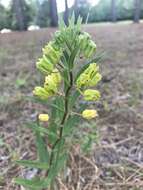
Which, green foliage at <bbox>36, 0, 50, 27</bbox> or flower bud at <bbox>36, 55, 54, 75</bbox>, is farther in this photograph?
green foliage at <bbox>36, 0, 50, 27</bbox>

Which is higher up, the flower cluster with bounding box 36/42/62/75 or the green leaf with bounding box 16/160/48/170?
the flower cluster with bounding box 36/42/62/75

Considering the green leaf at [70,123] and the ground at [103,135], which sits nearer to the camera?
the green leaf at [70,123]

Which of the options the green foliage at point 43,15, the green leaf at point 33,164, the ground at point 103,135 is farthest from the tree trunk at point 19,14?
the green leaf at point 33,164

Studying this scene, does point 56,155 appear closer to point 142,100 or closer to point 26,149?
point 26,149

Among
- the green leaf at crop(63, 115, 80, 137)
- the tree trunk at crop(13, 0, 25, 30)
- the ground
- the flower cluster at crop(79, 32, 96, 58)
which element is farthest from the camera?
the tree trunk at crop(13, 0, 25, 30)

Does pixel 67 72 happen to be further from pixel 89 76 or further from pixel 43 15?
pixel 43 15

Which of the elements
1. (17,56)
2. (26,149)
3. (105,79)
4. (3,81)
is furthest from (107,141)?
(17,56)

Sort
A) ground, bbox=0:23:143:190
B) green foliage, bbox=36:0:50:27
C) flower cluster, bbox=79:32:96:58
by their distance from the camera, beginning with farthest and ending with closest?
green foliage, bbox=36:0:50:27, ground, bbox=0:23:143:190, flower cluster, bbox=79:32:96:58

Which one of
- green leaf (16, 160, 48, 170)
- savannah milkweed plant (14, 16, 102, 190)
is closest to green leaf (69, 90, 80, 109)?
savannah milkweed plant (14, 16, 102, 190)

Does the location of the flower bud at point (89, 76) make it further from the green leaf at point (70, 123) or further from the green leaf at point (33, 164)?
the green leaf at point (33, 164)

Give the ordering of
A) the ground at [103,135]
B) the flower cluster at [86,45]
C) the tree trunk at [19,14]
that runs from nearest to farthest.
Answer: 1. the flower cluster at [86,45]
2. the ground at [103,135]
3. the tree trunk at [19,14]

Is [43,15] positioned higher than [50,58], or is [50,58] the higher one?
[50,58]

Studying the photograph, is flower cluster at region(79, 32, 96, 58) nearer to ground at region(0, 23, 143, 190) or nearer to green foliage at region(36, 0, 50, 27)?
ground at region(0, 23, 143, 190)

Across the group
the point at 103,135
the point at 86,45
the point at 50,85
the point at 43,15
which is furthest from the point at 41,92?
the point at 43,15
